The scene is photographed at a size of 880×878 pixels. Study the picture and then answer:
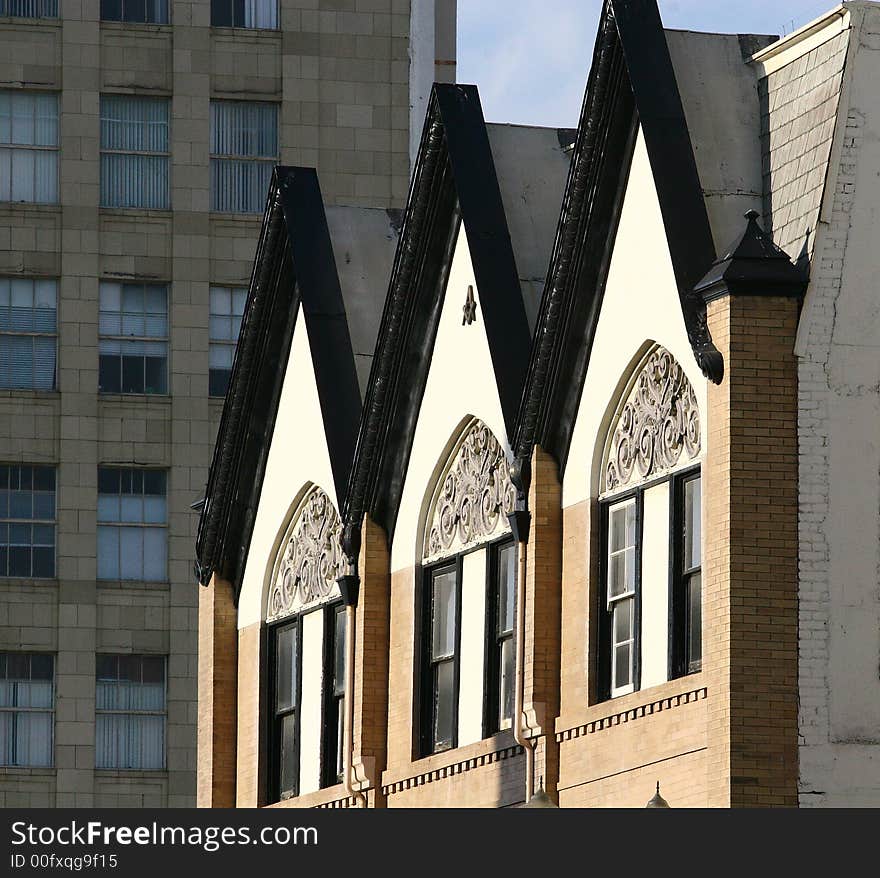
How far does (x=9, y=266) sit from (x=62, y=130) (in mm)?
3421

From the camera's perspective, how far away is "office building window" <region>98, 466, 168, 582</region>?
68.6m

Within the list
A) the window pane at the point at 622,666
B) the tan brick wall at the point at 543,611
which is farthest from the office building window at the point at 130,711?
the window pane at the point at 622,666

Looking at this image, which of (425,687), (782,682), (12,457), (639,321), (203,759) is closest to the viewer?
(782,682)

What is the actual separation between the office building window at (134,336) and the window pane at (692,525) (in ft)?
132

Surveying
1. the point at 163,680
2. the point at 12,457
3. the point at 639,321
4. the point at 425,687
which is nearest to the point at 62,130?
the point at 12,457

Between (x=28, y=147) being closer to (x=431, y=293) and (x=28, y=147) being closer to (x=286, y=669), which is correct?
(x=286, y=669)

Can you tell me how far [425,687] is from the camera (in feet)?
118

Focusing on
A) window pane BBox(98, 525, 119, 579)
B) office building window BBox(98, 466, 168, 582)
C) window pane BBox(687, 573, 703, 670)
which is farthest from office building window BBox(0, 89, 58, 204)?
window pane BBox(687, 573, 703, 670)

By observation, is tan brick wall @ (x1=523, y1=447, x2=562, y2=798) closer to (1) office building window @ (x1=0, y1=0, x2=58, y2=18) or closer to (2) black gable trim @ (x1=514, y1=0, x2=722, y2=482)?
(2) black gable trim @ (x1=514, y1=0, x2=722, y2=482)

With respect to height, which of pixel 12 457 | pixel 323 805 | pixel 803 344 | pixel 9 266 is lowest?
pixel 323 805

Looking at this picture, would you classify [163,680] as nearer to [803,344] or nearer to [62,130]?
[62,130]

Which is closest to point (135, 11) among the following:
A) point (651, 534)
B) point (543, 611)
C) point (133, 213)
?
point (133, 213)

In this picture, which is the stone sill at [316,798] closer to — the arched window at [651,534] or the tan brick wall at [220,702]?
the tan brick wall at [220,702]

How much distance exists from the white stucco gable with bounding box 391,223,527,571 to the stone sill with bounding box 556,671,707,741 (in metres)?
3.47
